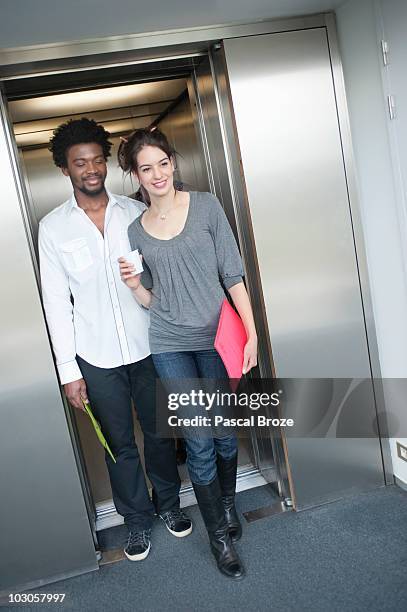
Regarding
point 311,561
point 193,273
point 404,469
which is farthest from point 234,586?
point 193,273

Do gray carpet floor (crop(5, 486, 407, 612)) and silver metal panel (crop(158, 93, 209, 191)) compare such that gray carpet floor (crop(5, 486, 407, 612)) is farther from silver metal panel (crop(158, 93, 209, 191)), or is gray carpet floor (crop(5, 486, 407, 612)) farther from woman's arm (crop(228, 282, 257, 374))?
silver metal panel (crop(158, 93, 209, 191))

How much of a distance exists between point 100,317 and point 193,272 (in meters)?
0.53

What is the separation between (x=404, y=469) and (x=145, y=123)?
6.90ft

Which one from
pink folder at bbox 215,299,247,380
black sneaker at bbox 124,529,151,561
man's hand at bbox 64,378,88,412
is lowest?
black sneaker at bbox 124,529,151,561

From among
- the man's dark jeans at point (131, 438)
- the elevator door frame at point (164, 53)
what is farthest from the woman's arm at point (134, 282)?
the elevator door frame at point (164, 53)

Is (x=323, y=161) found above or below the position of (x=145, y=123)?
below

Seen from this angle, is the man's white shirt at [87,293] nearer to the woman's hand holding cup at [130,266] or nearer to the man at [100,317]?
the man at [100,317]

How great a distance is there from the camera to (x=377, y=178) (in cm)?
265

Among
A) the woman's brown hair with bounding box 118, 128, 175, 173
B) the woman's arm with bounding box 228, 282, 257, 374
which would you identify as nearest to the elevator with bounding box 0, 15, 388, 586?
the woman's arm with bounding box 228, 282, 257, 374

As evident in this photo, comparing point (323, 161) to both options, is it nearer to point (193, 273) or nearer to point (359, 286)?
point (359, 286)

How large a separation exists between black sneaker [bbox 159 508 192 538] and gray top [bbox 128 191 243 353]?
91 cm

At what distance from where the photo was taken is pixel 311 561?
7.95 ft

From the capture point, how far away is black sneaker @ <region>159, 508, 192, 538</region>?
2.79 meters

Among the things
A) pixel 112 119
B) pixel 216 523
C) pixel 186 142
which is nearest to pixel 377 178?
pixel 186 142
